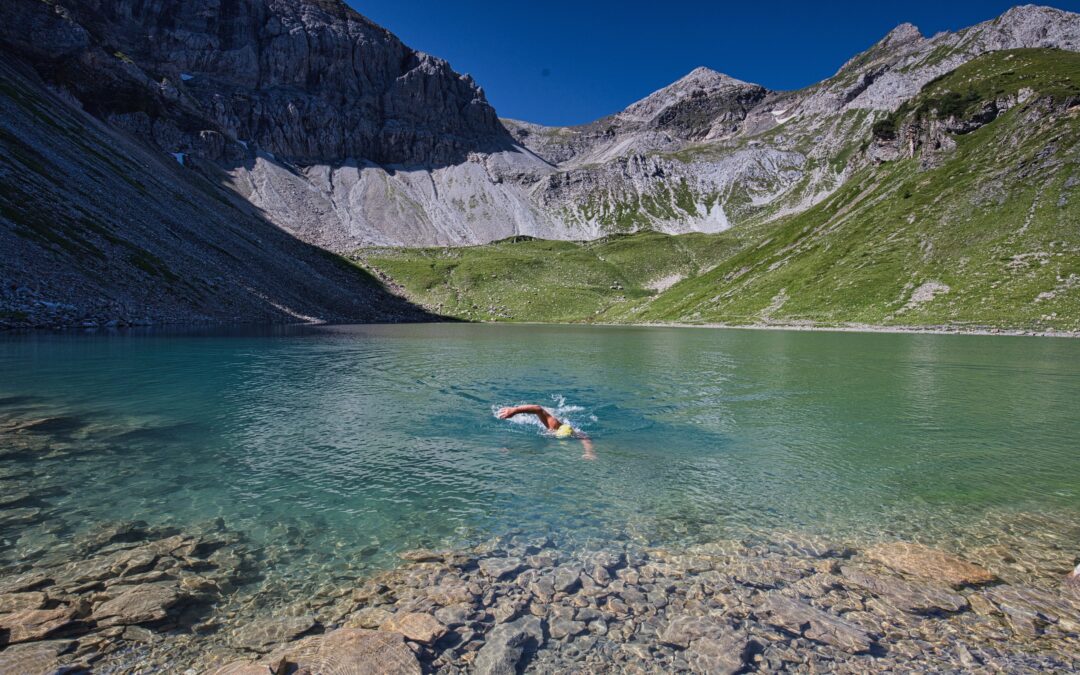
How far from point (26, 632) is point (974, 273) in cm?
12302

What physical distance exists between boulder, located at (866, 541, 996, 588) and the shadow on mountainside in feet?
279

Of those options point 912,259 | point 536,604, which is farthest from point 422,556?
point 912,259

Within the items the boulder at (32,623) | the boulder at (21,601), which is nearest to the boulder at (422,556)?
the boulder at (32,623)

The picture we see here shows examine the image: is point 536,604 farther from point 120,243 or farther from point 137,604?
point 120,243

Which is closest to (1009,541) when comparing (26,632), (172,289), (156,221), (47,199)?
(26,632)

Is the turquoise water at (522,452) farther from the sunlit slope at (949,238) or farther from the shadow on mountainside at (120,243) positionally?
the sunlit slope at (949,238)

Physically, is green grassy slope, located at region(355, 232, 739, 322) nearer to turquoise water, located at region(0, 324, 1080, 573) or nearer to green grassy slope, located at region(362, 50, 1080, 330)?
green grassy slope, located at region(362, 50, 1080, 330)

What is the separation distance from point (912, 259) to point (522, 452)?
117585mm

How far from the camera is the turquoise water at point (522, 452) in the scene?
13.1 m

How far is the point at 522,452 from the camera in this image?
1981 centimetres

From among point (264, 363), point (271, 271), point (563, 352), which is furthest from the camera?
point (271, 271)

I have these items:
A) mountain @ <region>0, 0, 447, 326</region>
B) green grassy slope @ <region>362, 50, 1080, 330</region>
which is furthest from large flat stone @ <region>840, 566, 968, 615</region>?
green grassy slope @ <region>362, 50, 1080, 330</region>

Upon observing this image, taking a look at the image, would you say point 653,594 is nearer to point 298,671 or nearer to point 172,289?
point 298,671

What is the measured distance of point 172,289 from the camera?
276 feet
